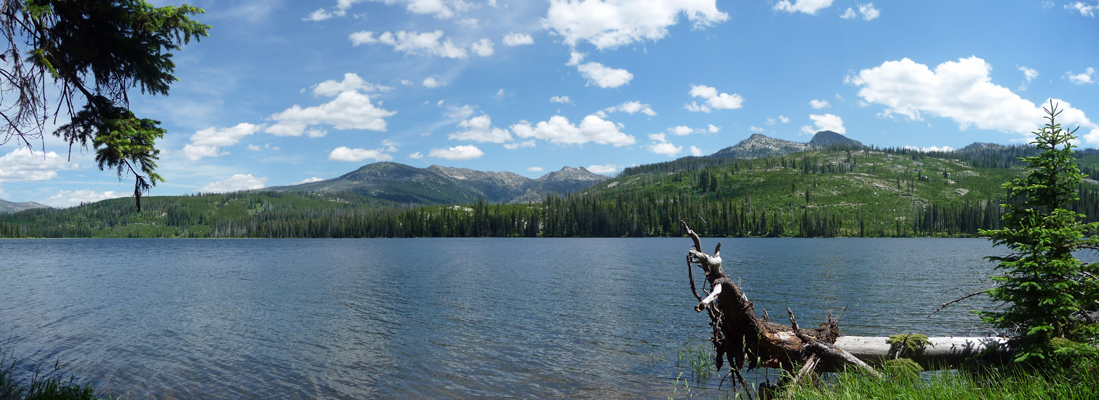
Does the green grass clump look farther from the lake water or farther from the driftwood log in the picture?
the lake water

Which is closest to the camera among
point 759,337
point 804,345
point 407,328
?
point 804,345

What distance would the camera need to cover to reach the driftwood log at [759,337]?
39.4 feet

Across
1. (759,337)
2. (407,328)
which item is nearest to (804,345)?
(759,337)

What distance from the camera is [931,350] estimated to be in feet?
41.3

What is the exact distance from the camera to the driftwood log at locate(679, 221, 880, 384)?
39.4 ft

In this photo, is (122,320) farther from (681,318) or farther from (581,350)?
(681,318)

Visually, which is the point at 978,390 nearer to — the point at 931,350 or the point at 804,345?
the point at 804,345

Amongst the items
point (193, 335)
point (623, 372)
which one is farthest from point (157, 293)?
point (623, 372)

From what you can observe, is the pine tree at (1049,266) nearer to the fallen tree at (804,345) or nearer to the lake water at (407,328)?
the fallen tree at (804,345)

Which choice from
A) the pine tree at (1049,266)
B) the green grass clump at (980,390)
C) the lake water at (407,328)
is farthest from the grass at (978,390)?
the lake water at (407,328)

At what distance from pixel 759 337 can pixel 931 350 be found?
4245mm

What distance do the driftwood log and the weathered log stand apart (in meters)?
0.61

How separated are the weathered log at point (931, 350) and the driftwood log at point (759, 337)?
24.0 inches

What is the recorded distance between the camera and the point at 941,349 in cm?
1254
